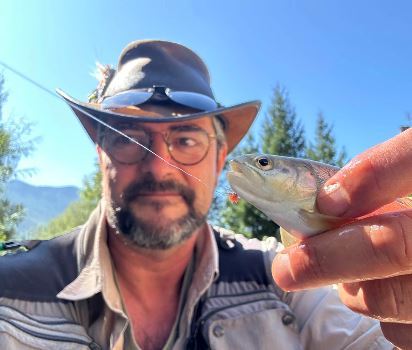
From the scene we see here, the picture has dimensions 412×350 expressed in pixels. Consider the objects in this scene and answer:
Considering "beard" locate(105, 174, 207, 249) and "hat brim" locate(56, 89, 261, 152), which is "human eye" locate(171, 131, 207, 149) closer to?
"hat brim" locate(56, 89, 261, 152)

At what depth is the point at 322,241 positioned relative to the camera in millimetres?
1027

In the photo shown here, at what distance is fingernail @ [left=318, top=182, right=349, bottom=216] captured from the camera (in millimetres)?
1000

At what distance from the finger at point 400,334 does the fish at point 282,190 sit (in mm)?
457

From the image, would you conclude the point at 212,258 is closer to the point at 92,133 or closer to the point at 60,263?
the point at 60,263

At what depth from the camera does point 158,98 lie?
255 cm

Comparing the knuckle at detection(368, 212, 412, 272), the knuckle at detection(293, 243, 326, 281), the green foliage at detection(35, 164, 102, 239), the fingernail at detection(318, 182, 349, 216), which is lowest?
the green foliage at detection(35, 164, 102, 239)

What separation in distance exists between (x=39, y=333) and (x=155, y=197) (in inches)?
36.4

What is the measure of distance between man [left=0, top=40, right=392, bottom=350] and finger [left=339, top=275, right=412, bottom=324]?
830mm

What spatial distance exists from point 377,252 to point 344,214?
12 centimetres

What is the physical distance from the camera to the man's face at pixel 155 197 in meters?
2.26

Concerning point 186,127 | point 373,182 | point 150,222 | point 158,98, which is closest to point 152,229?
point 150,222

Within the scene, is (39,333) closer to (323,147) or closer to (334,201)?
(334,201)

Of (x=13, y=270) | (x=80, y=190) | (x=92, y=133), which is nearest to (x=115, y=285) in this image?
(x=13, y=270)

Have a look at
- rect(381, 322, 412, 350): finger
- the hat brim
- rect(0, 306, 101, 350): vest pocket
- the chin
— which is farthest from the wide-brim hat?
rect(381, 322, 412, 350): finger
